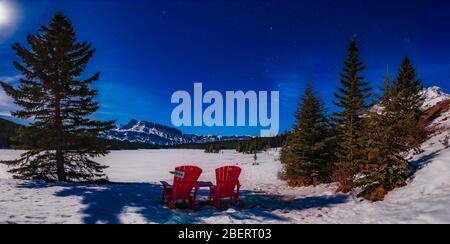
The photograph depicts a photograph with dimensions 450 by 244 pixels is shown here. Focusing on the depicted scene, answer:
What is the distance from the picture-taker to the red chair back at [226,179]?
9711 mm

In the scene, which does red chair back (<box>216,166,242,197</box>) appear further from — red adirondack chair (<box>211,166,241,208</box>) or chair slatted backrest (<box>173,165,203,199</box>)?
chair slatted backrest (<box>173,165,203,199</box>)

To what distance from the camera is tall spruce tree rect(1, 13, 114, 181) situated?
43.8 ft

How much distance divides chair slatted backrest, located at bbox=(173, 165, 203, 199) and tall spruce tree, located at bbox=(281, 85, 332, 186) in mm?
8183

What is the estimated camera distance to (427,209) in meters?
6.87

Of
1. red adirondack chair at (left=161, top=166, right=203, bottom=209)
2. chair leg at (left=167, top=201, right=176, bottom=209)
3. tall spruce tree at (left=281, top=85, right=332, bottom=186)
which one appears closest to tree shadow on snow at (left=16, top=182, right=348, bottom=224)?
chair leg at (left=167, top=201, right=176, bottom=209)

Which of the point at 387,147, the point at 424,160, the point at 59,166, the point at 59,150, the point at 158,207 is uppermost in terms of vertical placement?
the point at 387,147

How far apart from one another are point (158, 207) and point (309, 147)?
31.3ft

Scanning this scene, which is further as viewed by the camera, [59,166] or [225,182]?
[59,166]

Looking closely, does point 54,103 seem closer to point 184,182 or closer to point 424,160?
point 184,182

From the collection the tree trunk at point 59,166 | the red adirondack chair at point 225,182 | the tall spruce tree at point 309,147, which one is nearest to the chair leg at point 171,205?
the red adirondack chair at point 225,182

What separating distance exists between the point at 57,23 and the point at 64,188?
8.41 metres

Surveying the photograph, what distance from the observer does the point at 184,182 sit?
9.26 meters

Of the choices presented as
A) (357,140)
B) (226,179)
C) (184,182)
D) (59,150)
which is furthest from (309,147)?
(59,150)
